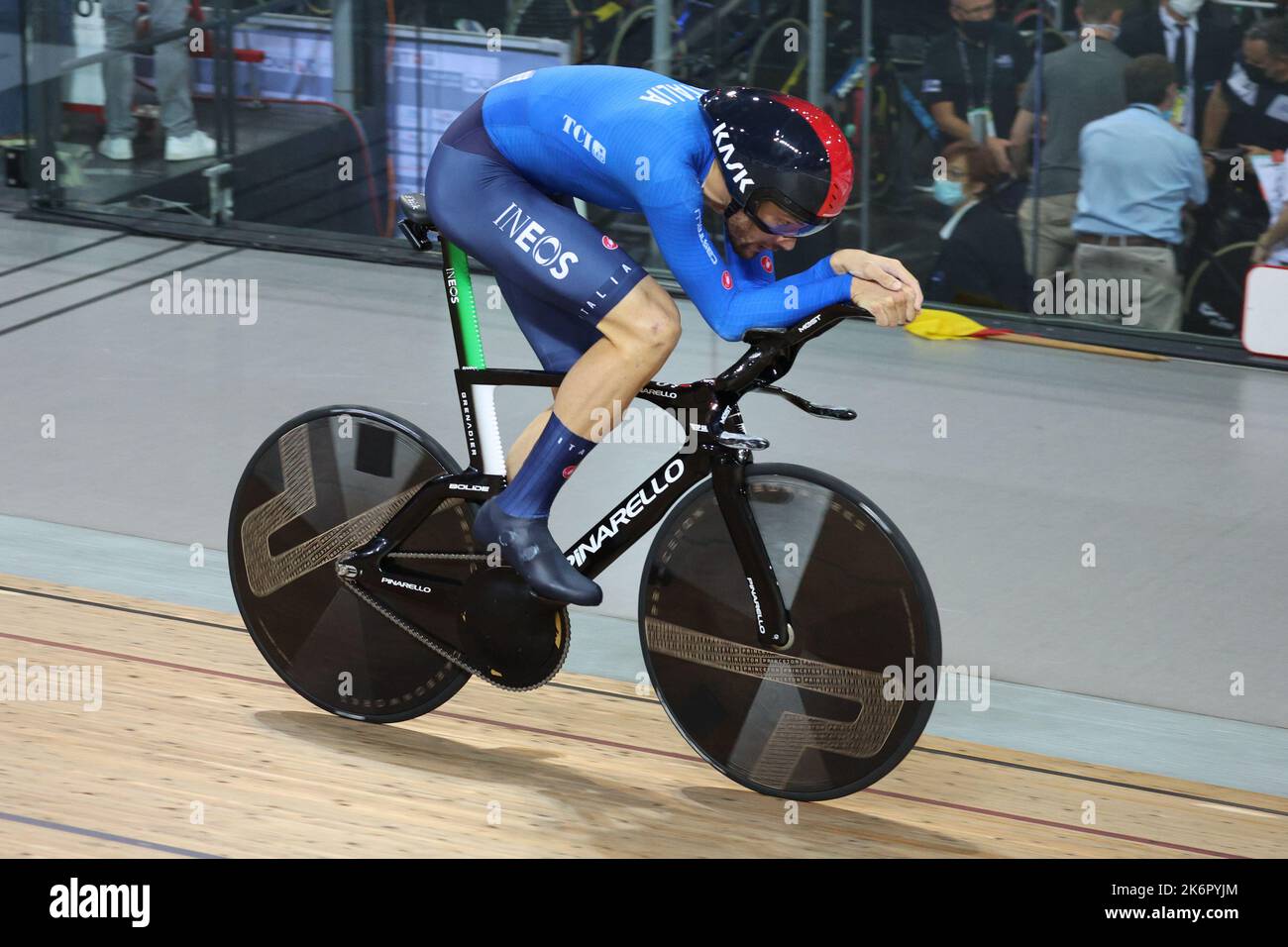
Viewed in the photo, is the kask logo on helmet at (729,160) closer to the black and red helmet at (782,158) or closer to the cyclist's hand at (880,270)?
the black and red helmet at (782,158)

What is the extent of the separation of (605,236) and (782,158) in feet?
1.22

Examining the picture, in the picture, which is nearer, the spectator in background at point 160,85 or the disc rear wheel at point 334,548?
the disc rear wheel at point 334,548

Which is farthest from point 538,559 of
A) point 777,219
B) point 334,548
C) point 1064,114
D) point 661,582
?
point 1064,114

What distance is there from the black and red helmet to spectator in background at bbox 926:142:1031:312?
14.4ft

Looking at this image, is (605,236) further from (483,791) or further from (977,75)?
(977,75)

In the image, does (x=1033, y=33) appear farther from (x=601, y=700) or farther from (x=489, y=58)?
(x=601, y=700)

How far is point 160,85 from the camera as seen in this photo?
8242 millimetres

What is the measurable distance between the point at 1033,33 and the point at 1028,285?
98 centimetres

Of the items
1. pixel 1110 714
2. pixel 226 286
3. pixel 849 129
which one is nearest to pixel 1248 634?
pixel 1110 714

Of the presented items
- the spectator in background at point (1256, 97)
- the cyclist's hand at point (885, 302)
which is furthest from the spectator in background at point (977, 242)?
the cyclist's hand at point (885, 302)

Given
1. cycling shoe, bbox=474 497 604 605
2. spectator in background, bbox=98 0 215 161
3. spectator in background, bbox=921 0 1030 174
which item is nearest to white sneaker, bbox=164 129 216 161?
spectator in background, bbox=98 0 215 161

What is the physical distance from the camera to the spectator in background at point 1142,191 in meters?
6.69

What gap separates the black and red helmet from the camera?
2.73 metres

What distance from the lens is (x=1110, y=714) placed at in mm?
3723
